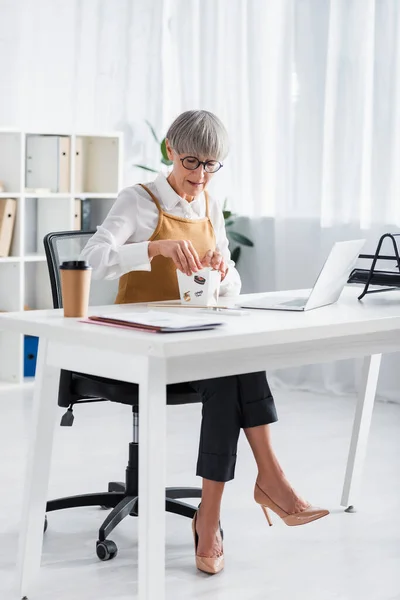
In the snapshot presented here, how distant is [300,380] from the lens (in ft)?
16.3

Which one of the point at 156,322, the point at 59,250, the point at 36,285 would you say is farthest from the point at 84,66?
the point at 156,322

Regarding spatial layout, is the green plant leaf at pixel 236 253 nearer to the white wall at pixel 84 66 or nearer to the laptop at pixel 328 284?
the white wall at pixel 84 66

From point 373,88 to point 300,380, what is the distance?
Result: 1462mm

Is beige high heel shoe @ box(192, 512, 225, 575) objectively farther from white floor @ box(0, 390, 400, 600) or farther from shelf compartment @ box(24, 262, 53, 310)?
shelf compartment @ box(24, 262, 53, 310)

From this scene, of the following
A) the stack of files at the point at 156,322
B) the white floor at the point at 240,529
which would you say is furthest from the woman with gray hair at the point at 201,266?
the stack of files at the point at 156,322

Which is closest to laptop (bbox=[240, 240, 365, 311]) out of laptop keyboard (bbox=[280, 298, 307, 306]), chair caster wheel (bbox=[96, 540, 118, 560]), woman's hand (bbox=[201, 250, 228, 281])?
laptop keyboard (bbox=[280, 298, 307, 306])

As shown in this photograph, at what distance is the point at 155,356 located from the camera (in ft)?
5.97

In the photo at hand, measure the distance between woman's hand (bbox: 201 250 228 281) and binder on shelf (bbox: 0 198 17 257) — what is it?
7.96 ft

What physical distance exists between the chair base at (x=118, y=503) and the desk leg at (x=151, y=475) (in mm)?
692

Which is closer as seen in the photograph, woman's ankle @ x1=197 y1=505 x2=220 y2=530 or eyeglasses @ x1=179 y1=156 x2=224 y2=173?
woman's ankle @ x1=197 y1=505 x2=220 y2=530

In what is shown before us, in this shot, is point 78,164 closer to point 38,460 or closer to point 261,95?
point 261,95

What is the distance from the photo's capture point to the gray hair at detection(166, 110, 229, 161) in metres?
2.58

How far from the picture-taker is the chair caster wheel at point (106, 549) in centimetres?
251

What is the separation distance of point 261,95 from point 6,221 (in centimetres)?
145
